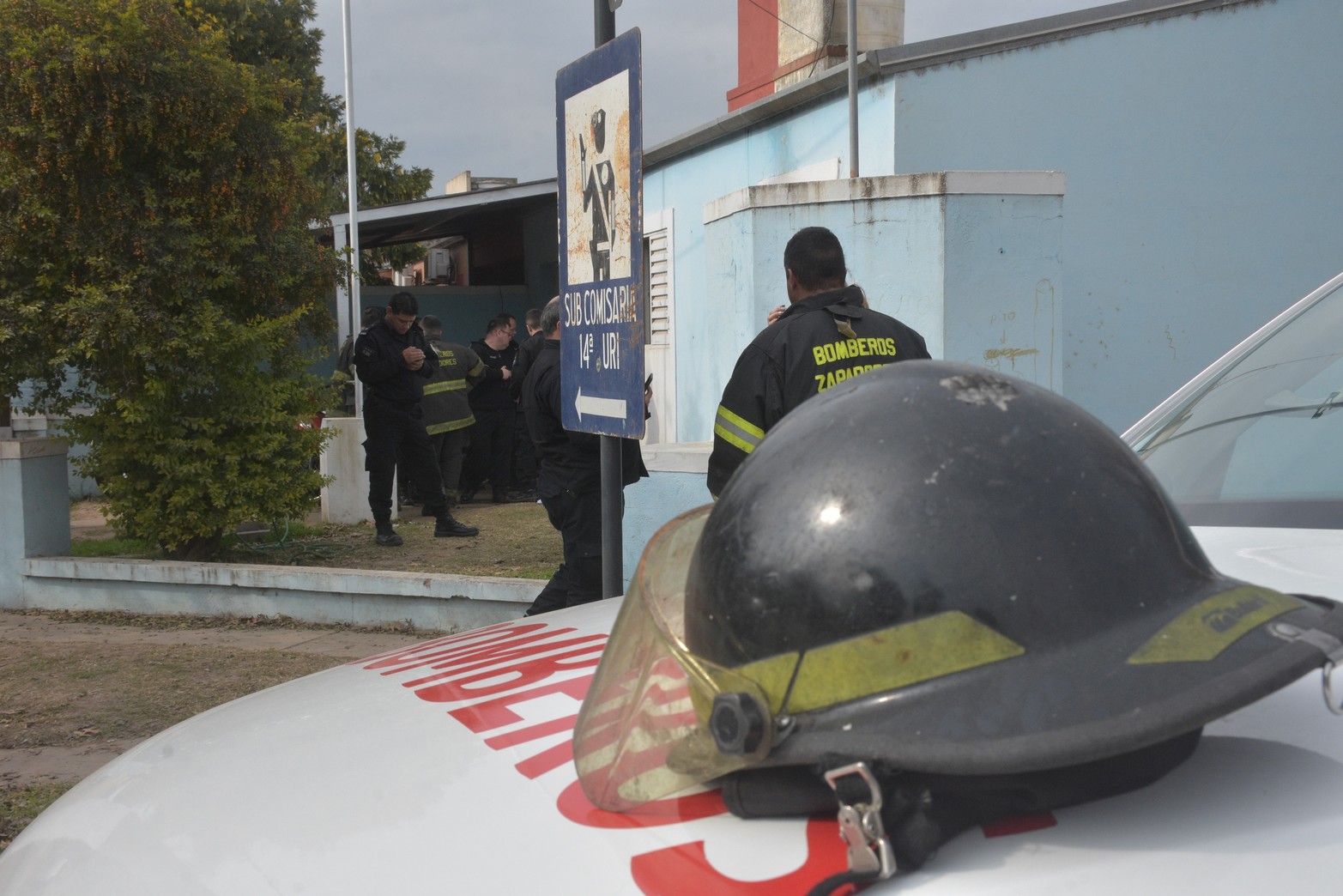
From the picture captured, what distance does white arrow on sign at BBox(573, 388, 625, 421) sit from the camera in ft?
11.0

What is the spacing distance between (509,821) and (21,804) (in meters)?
3.68

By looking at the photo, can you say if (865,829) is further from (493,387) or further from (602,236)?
(493,387)

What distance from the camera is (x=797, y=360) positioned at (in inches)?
151

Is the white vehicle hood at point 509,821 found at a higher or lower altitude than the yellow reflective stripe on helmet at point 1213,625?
lower

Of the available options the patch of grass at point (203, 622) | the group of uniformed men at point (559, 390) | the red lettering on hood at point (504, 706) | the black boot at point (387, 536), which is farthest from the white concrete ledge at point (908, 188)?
the red lettering on hood at point (504, 706)

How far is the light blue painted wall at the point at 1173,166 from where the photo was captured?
757cm

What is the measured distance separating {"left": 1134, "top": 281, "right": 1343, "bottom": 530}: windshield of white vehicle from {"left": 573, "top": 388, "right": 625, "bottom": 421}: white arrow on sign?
1.51 m

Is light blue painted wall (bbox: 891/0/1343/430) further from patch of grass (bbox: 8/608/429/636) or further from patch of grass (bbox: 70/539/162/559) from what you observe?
patch of grass (bbox: 70/539/162/559)

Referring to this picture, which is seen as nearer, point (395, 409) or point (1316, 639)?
point (1316, 639)

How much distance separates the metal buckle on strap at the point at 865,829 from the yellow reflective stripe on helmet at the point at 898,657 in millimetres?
79

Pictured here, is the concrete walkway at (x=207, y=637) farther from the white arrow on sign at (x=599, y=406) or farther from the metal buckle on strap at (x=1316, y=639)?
the metal buckle on strap at (x=1316, y=639)

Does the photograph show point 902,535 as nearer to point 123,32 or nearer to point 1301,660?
point 1301,660

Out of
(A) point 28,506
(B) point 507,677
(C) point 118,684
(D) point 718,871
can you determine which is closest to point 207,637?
(C) point 118,684

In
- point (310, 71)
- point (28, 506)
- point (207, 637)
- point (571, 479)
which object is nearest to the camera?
point (571, 479)
